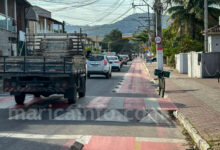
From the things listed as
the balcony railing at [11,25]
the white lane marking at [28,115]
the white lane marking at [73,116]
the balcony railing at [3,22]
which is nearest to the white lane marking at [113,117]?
the white lane marking at [73,116]

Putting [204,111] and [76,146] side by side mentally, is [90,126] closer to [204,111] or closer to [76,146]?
[76,146]

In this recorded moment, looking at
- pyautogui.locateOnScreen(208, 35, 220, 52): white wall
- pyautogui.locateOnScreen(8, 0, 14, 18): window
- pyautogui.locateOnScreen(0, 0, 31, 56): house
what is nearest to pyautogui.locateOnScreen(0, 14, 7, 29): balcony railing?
pyautogui.locateOnScreen(0, 0, 31, 56): house

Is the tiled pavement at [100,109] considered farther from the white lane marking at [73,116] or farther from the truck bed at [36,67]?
the truck bed at [36,67]

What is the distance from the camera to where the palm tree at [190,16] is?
140 feet

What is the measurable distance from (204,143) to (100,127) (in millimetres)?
2854

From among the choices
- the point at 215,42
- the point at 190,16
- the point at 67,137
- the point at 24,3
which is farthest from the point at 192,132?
the point at 190,16

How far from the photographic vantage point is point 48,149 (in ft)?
21.6

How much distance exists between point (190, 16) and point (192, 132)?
38.2 metres

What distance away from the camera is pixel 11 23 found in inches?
1268

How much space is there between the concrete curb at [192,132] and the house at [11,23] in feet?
72.7

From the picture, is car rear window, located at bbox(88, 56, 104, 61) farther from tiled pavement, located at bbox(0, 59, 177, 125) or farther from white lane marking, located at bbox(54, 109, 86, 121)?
white lane marking, located at bbox(54, 109, 86, 121)

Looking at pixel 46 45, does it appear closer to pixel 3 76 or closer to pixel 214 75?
pixel 3 76

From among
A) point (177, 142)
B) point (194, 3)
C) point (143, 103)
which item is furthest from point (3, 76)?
point (194, 3)

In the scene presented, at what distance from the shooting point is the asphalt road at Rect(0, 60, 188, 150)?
711cm
